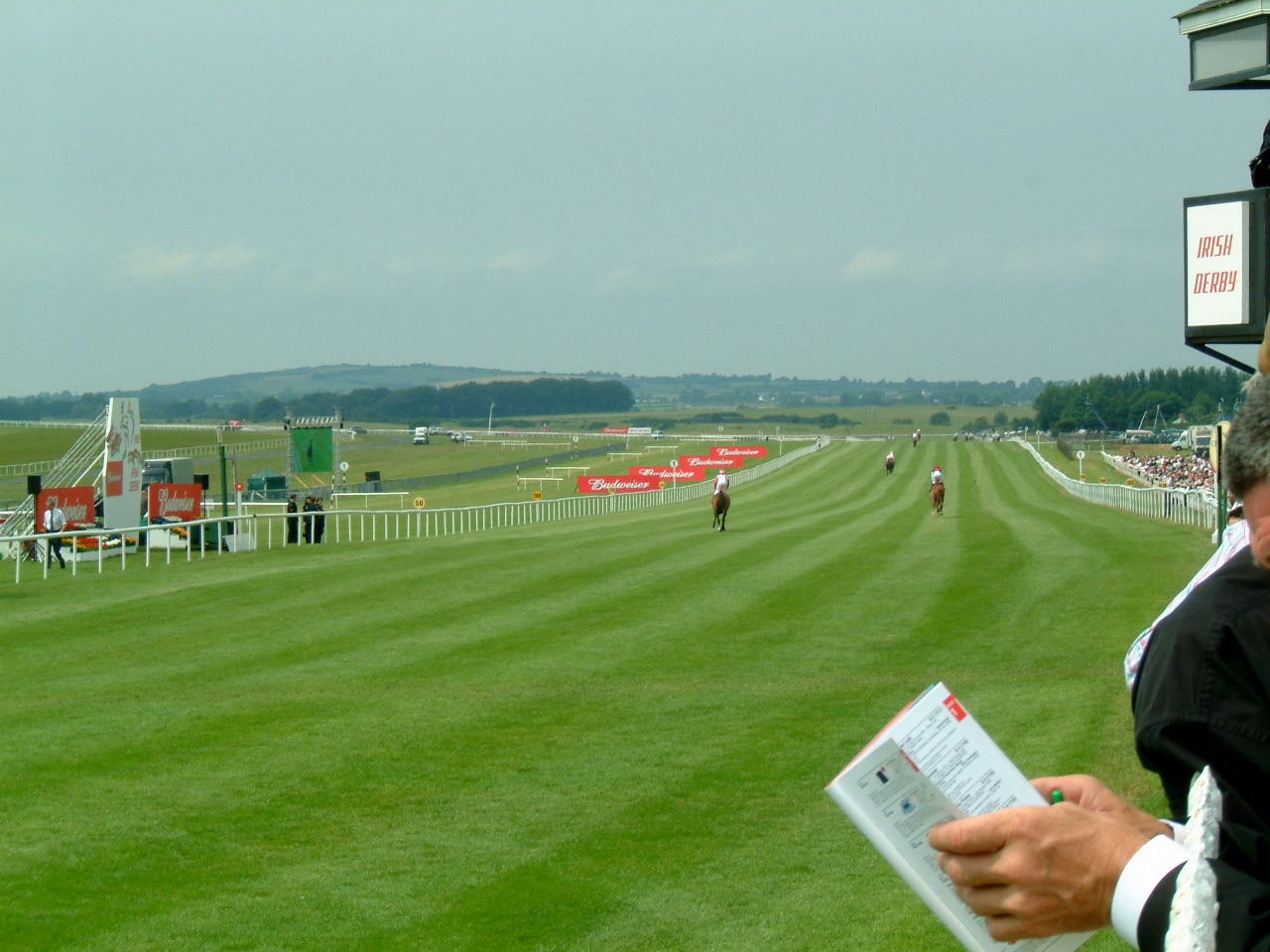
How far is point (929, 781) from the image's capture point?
A: 7.46 ft

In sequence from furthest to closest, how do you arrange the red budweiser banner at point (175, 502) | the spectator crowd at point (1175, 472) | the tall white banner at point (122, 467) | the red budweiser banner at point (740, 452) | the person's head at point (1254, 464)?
the red budweiser banner at point (740, 452)
the spectator crowd at point (1175, 472)
the red budweiser banner at point (175, 502)
the tall white banner at point (122, 467)
the person's head at point (1254, 464)

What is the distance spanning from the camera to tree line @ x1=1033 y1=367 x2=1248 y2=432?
306 ft

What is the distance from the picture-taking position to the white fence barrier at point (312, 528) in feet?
73.3

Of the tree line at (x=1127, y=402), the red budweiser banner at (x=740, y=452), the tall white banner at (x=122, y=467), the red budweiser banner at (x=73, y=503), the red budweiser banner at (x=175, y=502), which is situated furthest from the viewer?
the tree line at (x=1127, y=402)

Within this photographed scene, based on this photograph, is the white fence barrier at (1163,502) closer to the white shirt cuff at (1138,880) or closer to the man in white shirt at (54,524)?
the man in white shirt at (54,524)

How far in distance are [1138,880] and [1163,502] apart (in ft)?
99.7

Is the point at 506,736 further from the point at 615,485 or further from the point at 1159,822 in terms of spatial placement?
the point at 615,485

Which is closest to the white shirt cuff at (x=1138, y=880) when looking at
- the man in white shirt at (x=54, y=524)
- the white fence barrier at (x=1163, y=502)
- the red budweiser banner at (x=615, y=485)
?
the white fence barrier at (x=1163, y=502)

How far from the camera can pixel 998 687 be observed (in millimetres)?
10562

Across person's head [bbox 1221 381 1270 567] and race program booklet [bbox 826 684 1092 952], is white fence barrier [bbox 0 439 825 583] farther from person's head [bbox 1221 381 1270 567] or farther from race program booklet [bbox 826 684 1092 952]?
person's head [bbox 1221 381 1270 567]

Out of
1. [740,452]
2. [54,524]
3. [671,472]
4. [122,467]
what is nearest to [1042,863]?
[54,524]

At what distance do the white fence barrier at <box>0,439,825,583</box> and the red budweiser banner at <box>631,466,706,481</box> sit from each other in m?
1.66

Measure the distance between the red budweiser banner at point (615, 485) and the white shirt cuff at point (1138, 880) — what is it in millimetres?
46919

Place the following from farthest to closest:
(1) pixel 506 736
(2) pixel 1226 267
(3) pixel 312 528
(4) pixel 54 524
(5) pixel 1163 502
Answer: (5) pixel 1163 502 < (3) pixel 312 528 < (4) pixel 54 524 < (1) pixel 506 736 < (2) pixel 1226 267
